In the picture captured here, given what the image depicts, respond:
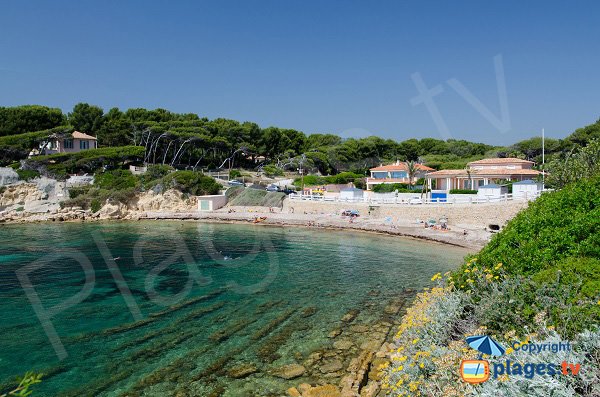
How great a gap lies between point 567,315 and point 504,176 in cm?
4248

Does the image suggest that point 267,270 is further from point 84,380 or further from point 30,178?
point 30,178

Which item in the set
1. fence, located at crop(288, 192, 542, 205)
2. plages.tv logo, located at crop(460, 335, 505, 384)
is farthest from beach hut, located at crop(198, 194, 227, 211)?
plages.tv logo, located at crop(460, 335, 505, 384)

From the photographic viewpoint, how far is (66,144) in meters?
61.8

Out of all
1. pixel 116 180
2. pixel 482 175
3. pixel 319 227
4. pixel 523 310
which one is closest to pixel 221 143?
pixel 116 180

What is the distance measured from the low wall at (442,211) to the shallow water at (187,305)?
7068 mm

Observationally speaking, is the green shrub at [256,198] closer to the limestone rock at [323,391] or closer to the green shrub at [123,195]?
the green shrub at [123,195]

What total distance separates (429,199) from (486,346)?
3514 cm

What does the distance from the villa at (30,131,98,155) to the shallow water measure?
32267 millimetres

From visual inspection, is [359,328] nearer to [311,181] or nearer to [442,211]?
[442,211]

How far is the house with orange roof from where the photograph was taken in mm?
59478

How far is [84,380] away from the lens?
1016cm

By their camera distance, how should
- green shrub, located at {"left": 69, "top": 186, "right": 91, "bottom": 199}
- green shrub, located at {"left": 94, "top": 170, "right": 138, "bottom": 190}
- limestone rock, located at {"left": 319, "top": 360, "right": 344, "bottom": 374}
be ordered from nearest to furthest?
limestone rock, located at {"left": 319, "top": 360, "right": 344, "bottom": 374}
green shrub, located at {"left": 69, "top": 186, "right": 91, "bottom": 199}
green shrub, located at {"left": 94, "top": 170, "right": 138, "bottom": 190}

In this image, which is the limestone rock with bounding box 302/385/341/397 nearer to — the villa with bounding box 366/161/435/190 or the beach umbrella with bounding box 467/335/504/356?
the beach umbrella with bounding box 467/335/504/356

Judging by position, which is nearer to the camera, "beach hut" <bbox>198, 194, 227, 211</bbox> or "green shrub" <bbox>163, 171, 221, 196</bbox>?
A: "beach hut" <bbox>198, 194, 227, 211</bbox>
